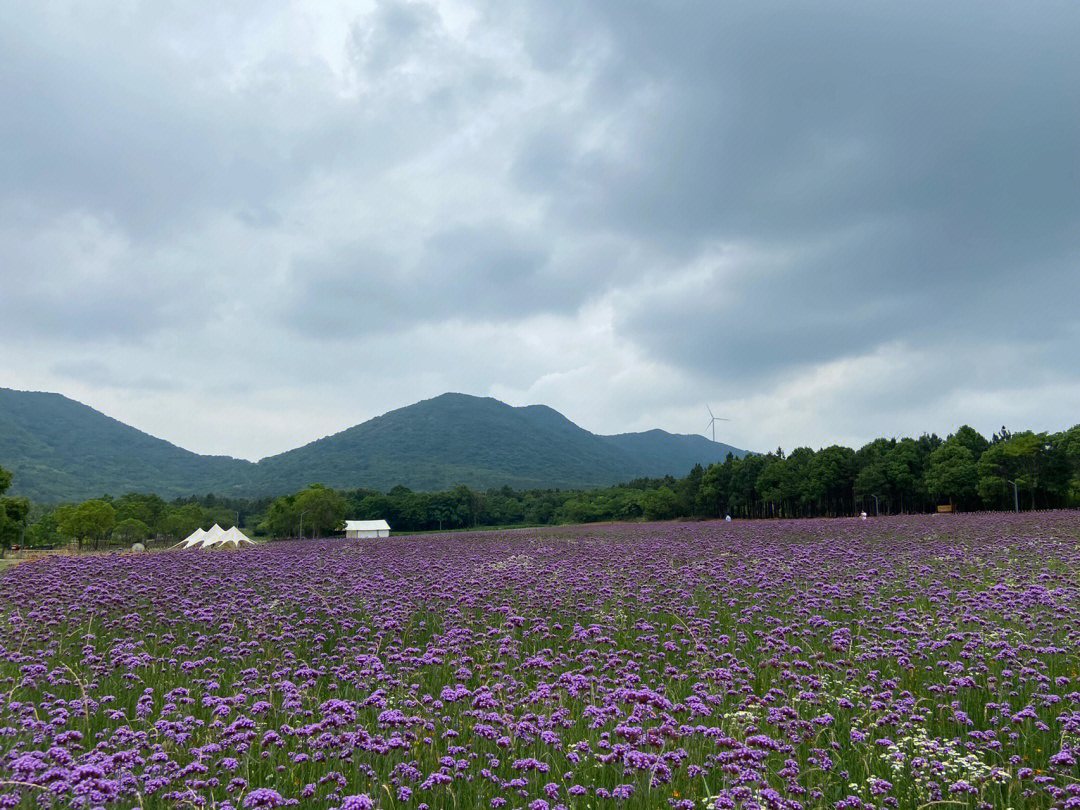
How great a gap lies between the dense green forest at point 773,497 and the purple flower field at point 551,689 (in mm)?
51963

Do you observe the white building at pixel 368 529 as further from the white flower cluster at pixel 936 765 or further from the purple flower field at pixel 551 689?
the white flower cluster at pixel 936 765

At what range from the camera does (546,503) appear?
14762 cm

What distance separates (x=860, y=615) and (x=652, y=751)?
6512mm

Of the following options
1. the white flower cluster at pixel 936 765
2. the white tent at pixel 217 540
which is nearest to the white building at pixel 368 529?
the white tent at pixel 217 540

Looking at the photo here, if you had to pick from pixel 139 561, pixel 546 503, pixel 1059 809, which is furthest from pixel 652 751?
pixel 546 503

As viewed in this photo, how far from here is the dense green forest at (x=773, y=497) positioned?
69.8 meters

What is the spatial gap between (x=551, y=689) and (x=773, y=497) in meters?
92.2

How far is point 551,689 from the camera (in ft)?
22.9

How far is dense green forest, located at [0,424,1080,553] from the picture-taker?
6975 cm

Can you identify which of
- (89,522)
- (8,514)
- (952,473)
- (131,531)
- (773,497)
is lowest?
(131,531)

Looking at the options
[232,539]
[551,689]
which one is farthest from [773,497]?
[551,689]

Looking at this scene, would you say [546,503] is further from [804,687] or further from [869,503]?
[804,687]

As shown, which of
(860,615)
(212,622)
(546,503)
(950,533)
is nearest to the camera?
(212,622)

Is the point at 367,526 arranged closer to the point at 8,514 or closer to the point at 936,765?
the point at 8,514
